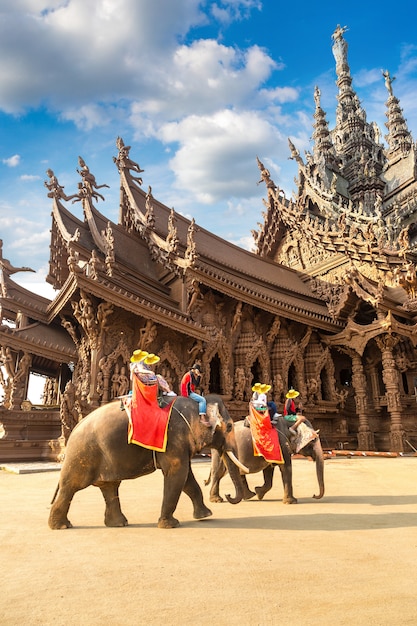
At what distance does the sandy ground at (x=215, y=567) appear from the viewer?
72.7 inches

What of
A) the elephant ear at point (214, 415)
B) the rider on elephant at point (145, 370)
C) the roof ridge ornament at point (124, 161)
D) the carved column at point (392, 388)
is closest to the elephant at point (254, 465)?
the elephant ear at point (214, 415)

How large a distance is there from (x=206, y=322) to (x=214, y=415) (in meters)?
9.13

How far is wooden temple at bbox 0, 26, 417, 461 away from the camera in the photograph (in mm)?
10688

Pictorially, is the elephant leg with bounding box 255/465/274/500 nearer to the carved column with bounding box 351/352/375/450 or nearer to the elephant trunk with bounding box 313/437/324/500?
the elephant trunk with bounding box 313/437/324/500

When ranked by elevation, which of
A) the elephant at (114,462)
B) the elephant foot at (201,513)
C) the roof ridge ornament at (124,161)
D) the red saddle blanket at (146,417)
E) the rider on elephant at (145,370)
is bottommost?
the elephant foot at (201,513)

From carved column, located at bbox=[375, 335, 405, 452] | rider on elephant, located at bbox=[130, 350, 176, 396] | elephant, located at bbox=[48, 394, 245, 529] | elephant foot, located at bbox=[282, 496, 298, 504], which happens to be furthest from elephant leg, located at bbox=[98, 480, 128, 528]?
carved column, located at bbox=[375, 335, 405, 452]

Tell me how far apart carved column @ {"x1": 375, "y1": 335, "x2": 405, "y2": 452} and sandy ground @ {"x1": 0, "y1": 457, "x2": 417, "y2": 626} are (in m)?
9.22

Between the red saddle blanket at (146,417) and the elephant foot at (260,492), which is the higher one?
the red saddle blanket at (146,417)

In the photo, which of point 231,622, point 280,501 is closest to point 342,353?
point 280,501

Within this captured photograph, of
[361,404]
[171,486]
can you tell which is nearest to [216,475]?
[171,486]

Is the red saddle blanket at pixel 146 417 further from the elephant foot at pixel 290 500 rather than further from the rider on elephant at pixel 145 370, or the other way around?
the elephant foot at pixel 290 500

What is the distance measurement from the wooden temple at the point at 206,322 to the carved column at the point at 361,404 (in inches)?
1.9

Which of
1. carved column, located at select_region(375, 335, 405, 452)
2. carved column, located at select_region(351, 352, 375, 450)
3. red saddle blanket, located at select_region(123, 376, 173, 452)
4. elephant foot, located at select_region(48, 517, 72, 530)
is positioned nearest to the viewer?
elephant foot, located at select_region(48, 517, 72, 530)

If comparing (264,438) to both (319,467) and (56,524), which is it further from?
(56,524)
